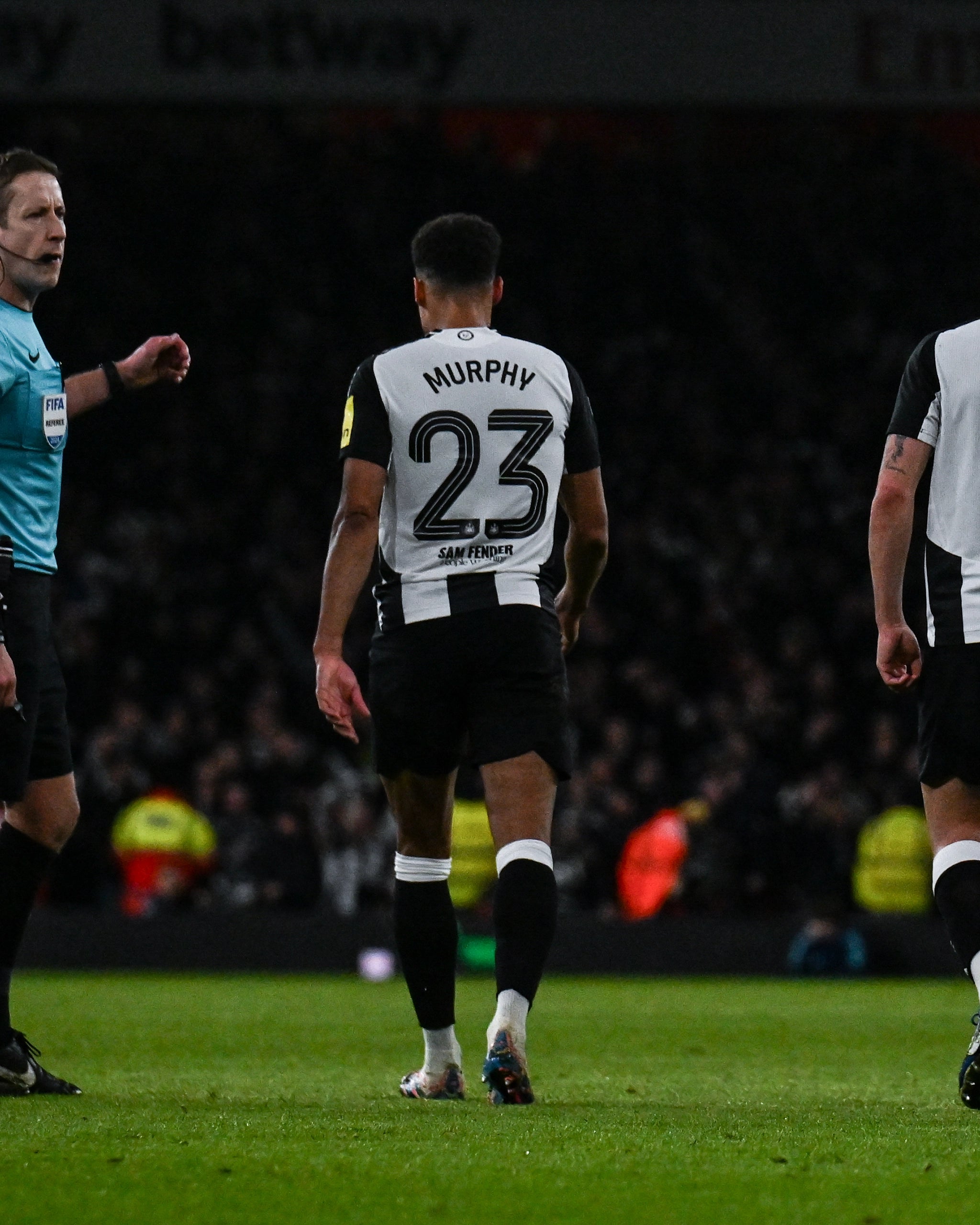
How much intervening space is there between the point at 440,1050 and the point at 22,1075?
102 cm

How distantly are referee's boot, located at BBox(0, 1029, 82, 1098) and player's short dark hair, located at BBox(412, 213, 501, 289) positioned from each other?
212 cm

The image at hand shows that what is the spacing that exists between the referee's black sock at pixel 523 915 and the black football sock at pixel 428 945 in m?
0.24

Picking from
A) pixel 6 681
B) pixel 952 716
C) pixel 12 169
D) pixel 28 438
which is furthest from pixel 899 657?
pixel 12 169

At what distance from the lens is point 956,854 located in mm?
4543

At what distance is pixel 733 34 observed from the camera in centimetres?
1769

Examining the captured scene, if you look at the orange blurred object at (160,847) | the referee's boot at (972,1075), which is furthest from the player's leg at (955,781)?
the orange blurred object at (160,847)

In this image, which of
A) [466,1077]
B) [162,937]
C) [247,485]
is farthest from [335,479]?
[466,1077]

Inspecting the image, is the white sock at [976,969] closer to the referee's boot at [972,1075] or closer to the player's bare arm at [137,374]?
the referee's boot at [972,1075]

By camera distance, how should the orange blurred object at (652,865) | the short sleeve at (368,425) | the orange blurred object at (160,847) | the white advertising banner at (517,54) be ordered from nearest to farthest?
the short sleeve at (368,425)
the orange blurred object at (652,865)
the orange blurred object at (160,847)
the white advertising banner at (517,54)

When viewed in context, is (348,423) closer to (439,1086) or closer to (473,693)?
(473,693)

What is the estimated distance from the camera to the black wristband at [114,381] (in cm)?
516

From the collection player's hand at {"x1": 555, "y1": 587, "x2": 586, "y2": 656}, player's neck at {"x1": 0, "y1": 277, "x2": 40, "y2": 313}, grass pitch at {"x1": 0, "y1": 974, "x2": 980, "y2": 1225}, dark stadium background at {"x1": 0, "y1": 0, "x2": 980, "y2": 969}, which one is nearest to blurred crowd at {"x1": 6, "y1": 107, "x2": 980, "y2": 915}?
dark stadium background at {"x1": 0, "y1": 0, "x2": 980, "y2": 969}

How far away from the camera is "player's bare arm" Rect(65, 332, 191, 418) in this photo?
200 inches

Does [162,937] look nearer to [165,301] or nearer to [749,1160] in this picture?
[165,301]
